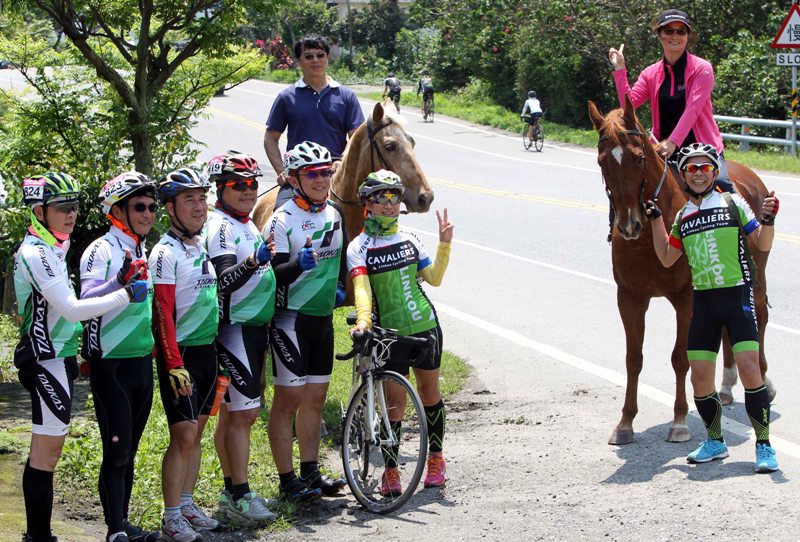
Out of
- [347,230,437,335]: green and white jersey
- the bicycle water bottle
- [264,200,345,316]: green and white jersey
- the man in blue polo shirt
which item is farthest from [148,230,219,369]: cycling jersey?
the man in blue polo shirt

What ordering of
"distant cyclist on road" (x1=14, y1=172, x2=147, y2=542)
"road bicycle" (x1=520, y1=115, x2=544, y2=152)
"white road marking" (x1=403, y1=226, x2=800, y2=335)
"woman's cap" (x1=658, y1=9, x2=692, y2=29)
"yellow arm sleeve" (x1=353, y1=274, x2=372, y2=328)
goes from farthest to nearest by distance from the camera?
"road bicycle" (x1=520, y1=115, x2=544, y2=152) → "white road marking" (x1=403, y1=226, x2=800, y2=335) → "woman's cap" (x1=658, y1=9, x2=692, y2=29) → "yellow arm sleeve" (x1=353, y1=274, x2=372, y2=328) → "distant cyclist on road" (x1=14, y1=172, x2=147, y2=542)

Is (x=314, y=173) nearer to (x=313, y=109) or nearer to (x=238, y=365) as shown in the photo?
(x=238, y=365)

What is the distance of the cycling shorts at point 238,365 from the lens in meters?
7.19

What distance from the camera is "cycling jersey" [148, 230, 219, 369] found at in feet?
21.7

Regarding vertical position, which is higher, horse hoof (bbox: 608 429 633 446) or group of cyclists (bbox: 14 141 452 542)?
group of cyclists (bbox: 14 141 452 542)

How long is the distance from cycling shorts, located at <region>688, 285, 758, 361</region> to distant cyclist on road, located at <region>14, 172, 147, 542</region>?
368 cm

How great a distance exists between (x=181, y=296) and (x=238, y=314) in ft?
1.77

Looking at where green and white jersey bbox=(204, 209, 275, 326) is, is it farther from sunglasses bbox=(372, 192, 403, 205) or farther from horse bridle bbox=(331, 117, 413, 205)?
horse bridle bbox=(331, 117, 413, 205)

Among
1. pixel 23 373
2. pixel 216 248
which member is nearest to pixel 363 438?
pixel 216 248

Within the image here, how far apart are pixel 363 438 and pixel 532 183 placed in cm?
1889

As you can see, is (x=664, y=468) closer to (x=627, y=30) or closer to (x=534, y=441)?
(x=534, y=441)

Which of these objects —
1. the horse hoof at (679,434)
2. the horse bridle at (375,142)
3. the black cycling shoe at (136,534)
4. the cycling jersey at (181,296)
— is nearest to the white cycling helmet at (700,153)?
the horse hoof at (679,434)

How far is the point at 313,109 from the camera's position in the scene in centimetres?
969

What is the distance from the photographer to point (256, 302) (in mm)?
7234
